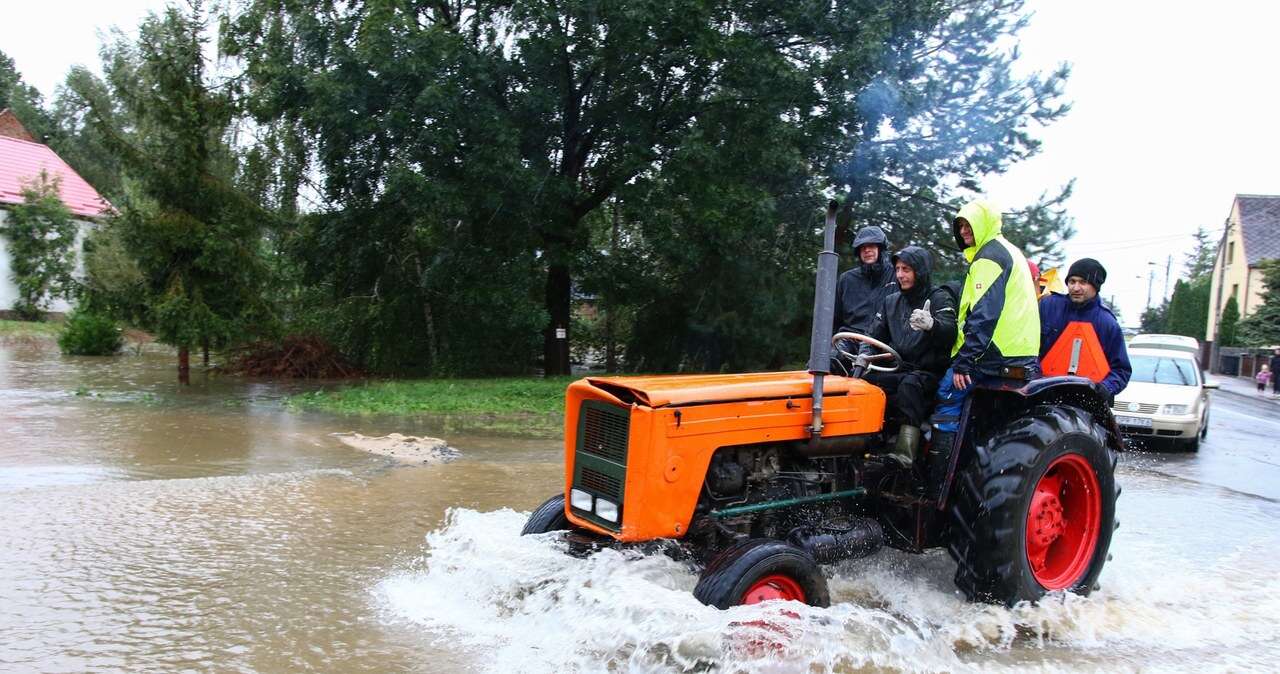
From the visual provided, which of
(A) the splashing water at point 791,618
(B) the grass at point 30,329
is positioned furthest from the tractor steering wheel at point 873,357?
(B) the grass at point 30,329

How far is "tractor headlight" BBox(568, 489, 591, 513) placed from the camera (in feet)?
15.2

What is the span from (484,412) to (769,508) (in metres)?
9.72

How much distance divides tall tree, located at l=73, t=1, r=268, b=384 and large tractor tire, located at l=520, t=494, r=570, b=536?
462 inches

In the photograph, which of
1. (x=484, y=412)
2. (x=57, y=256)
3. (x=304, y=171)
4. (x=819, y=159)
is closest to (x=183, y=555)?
(x=484, y=412)

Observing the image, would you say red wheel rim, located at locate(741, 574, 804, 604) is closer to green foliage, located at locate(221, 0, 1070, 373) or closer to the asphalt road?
the asphalt road

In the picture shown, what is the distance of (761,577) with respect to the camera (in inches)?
165

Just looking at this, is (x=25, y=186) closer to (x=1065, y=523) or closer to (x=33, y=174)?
(x=33, y=174)

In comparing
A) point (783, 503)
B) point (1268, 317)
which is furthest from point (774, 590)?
point (1268, 317)

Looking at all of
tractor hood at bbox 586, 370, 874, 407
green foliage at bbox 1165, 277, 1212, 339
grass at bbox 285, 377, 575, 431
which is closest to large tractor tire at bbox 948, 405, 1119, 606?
tractor hood at bbox 586, 370, 874, 407

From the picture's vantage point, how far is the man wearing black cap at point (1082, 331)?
6.36 m

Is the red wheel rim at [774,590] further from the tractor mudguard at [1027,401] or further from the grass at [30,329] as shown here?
the grass at [30,329]

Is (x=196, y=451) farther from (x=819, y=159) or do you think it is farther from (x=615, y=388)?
(x=819, y=159)

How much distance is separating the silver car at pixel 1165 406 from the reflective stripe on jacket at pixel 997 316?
8953 mm

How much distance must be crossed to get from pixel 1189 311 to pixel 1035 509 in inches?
2291
